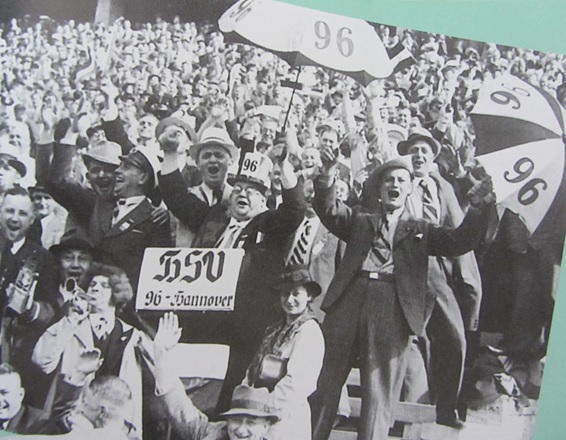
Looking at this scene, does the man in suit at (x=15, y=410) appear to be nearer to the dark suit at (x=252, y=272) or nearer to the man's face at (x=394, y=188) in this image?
the dark suit at (x=252, y=272)

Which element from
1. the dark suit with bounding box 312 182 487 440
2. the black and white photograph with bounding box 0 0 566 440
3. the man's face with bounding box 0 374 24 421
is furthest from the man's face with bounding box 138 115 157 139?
the man's face with bounding box 0 374 24 421

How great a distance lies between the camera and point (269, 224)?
0.74 meters

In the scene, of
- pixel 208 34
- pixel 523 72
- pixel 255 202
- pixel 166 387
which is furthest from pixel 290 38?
pixel 166 387

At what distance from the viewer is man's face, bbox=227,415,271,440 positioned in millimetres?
742

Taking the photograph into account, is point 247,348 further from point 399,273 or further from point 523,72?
point 523,72

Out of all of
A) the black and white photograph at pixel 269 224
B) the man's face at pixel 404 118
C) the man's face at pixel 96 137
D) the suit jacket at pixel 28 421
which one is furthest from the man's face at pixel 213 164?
the suit jacket at pixel 28 421

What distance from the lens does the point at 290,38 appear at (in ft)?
2.43

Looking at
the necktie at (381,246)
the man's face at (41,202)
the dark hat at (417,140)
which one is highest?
the dark hat at (417,140)

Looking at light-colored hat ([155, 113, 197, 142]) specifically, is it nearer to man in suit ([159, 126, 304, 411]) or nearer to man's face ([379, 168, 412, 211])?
man in suit ([159, 126, 304, 411])

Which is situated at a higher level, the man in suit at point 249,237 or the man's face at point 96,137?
the man's face at point 96,137

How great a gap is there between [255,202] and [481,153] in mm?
289

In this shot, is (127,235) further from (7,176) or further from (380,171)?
(380,171)

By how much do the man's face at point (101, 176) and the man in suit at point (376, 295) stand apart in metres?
0.24

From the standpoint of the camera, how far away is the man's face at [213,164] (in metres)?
0.73
